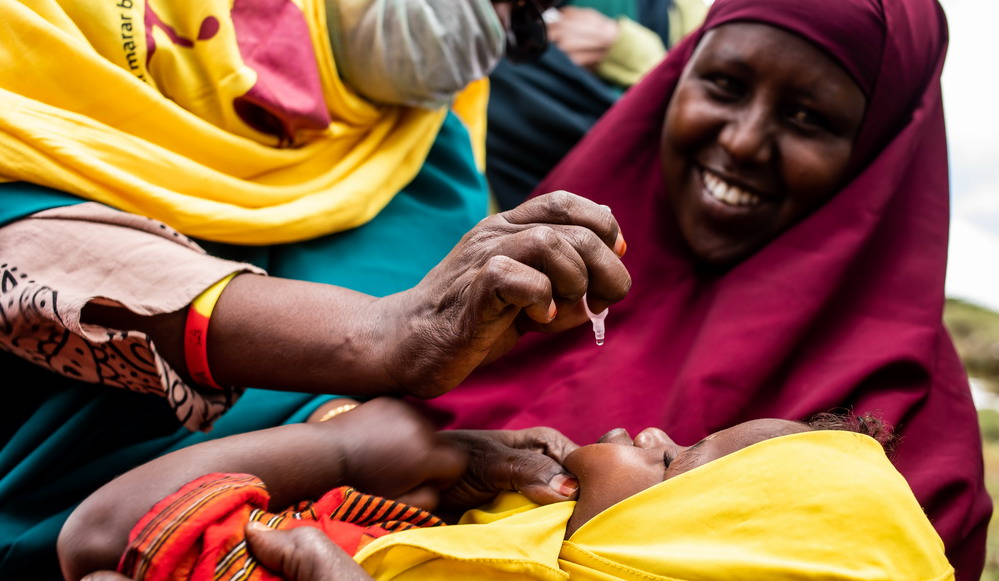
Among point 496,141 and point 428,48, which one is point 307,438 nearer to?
point 428,48

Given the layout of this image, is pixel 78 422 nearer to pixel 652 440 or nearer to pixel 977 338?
pixel 652 440

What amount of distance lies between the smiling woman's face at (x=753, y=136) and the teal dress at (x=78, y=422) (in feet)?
2.66

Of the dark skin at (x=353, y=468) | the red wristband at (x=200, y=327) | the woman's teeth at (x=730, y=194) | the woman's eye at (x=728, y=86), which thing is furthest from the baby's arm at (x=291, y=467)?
the woman's eye at (x=728, y=86)

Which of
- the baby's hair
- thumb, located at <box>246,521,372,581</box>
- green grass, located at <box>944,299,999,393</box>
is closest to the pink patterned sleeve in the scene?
thumb, located at <box>246,521,372,581</box>

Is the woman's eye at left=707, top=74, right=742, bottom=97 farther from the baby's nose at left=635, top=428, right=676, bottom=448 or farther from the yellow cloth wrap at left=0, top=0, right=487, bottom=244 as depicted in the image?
the baby's nose at left=635, top=428, right=676, bottom=448

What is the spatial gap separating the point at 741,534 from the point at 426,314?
1.91ft

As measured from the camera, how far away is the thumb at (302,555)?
111 cm

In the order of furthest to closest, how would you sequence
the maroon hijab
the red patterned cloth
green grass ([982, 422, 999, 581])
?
green grass ([982, 422, 999, 581]) → the maroon hijab → the red patterned cloth

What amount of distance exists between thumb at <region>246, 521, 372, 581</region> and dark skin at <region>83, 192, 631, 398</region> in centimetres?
34

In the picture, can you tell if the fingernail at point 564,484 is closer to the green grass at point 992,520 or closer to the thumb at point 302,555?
the thumb at point 302,555

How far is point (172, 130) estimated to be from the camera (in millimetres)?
1645

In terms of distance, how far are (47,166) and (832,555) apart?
1.39 meters

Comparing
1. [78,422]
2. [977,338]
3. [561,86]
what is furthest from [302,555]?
[977,338]

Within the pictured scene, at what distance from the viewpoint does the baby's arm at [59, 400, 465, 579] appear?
1.17 meters
